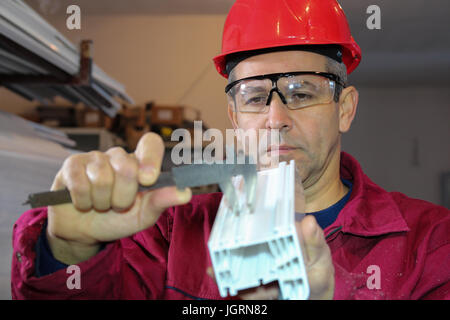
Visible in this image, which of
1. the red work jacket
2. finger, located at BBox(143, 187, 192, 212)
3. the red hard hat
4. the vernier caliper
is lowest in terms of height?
the red work jacket

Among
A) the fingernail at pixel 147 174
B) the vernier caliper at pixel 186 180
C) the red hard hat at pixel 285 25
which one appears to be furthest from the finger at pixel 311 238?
the red hard hat at pixel 285 25

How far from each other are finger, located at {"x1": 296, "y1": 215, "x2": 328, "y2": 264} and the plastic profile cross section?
0.09ft

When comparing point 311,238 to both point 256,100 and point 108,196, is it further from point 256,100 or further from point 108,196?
point 256,100

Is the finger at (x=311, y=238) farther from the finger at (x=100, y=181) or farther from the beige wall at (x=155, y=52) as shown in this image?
the beige wall at (x=155, y=52)

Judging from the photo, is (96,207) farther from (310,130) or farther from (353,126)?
(353,126)

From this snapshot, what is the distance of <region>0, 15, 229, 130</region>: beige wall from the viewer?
16.3ft

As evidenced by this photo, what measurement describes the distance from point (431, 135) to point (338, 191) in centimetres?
669

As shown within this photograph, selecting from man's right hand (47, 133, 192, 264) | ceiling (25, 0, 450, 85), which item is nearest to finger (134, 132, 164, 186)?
man's right hand (47, 133, 192, 264)

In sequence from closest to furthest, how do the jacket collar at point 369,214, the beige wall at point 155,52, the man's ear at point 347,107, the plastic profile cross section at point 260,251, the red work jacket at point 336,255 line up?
the plastic profile cross section at point 260,251, the red work jacket at point 336,255, the jacket collar at point 369,214, the man's ear at point 347,107, the beige wall at point 155,52

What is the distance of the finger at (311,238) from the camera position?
2.32 feet

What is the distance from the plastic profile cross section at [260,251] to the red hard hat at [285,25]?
819 mm

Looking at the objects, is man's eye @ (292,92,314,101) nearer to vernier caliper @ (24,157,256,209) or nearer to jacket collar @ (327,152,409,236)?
jacket collar @ (327,152,409,236)

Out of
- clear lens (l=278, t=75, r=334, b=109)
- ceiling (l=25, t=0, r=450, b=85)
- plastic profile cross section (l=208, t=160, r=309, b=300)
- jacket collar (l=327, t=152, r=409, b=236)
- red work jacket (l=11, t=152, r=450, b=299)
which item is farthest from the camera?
ceiling (l=25, t=0, r=450, b=85)

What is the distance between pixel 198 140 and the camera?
4.20 m
